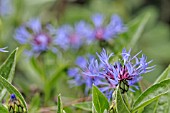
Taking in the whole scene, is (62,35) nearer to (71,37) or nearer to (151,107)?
(71,37)

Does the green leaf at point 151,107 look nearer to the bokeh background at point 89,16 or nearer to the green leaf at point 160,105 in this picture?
the green leaf at point 160,105

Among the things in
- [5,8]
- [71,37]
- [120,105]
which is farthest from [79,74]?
[5,8]

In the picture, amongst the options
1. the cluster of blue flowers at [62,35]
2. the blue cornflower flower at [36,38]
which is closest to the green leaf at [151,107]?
the cluster of blue flowers at [62,35]

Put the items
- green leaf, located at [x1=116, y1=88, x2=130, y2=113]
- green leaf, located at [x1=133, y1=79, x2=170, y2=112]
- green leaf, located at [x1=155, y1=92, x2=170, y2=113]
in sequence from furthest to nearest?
green leaf, located at [x1=155, y1=92, x2=170, y2=113], green leaf, located at [x1=133, y1=79, x2=170, y2=112], green leaf, located at [x1=116, y1=88, x2=130, y2=113]

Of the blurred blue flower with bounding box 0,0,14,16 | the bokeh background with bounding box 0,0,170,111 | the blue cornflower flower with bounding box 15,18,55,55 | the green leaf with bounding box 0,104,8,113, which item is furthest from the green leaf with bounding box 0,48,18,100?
the blurred blue flower with bounding box 0,0,14,16

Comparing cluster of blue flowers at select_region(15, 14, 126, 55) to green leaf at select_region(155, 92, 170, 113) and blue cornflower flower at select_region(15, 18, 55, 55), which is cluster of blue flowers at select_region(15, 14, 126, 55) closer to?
blue cornflower flower at select_region(15, 18, 55, 55)

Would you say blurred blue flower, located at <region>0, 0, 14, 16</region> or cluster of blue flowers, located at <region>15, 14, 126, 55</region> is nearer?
cluster of blue flowers, located at <region>15, 14, 126, 55</region>
